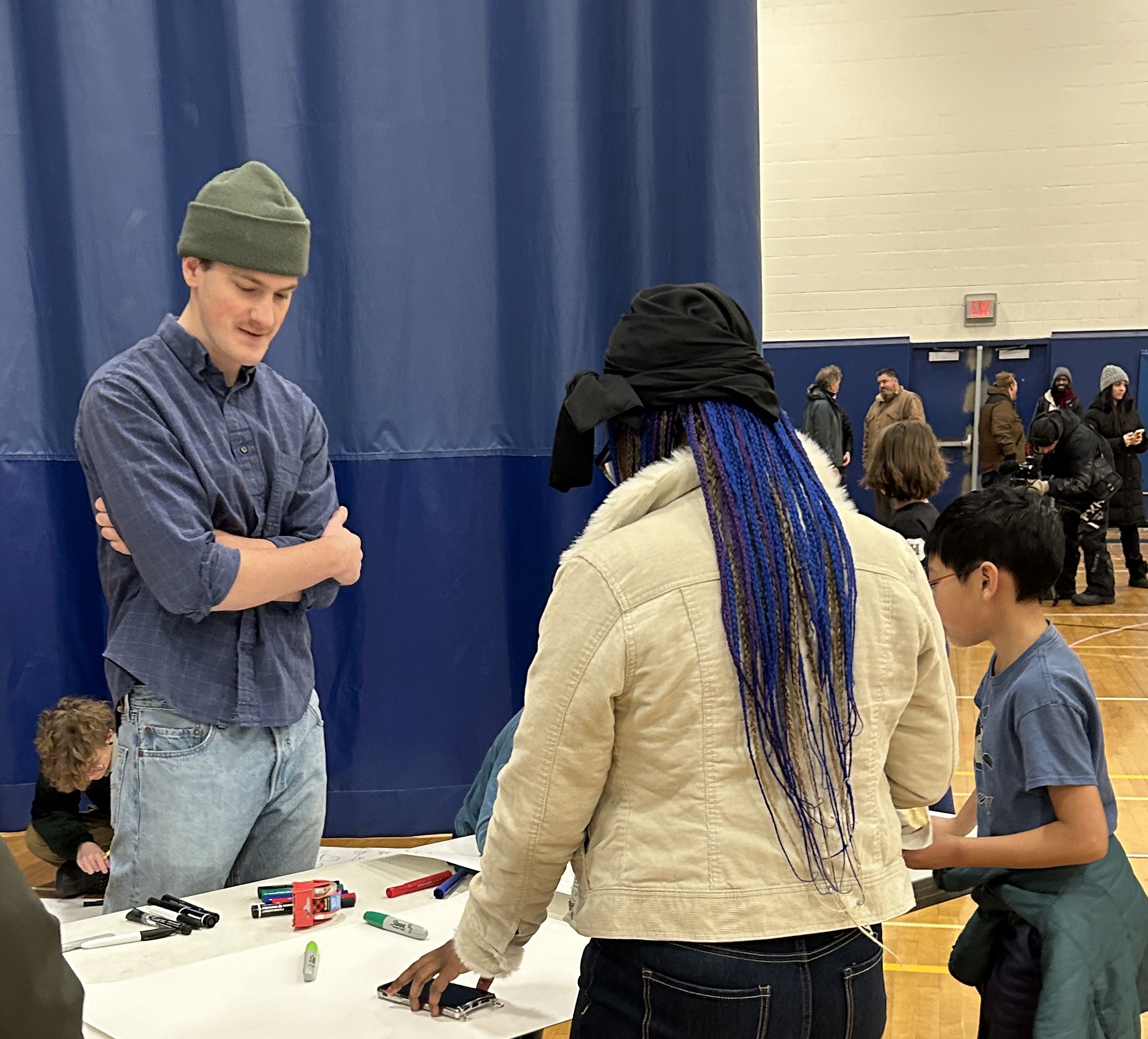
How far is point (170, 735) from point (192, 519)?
321 millimetres

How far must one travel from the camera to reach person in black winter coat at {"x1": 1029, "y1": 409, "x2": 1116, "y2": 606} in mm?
7750


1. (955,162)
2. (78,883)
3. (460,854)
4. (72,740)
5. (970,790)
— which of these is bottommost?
(970,790)

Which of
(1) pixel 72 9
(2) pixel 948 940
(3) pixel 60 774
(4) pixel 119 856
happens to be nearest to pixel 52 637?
(3) pixel 60 774

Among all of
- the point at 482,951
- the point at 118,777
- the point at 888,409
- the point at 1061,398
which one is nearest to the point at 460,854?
the point at 118,777

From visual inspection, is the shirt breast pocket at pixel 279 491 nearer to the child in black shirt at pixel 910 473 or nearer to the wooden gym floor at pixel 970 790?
the wooden gym floor at pixel 970 790

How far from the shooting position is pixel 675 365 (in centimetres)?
118

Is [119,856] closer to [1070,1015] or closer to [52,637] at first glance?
[1070,1015]

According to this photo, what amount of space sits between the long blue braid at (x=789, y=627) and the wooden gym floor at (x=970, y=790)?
14.7 inches

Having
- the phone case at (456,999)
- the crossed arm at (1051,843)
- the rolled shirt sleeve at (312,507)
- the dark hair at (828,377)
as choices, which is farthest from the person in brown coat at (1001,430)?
the phone case at (456,999)

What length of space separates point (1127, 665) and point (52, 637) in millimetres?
5295

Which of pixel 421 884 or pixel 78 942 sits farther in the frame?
pixel 421 884

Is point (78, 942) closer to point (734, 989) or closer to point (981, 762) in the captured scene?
point (734, 989)

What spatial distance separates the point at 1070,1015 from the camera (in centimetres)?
171

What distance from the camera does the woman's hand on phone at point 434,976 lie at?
4.71ft
